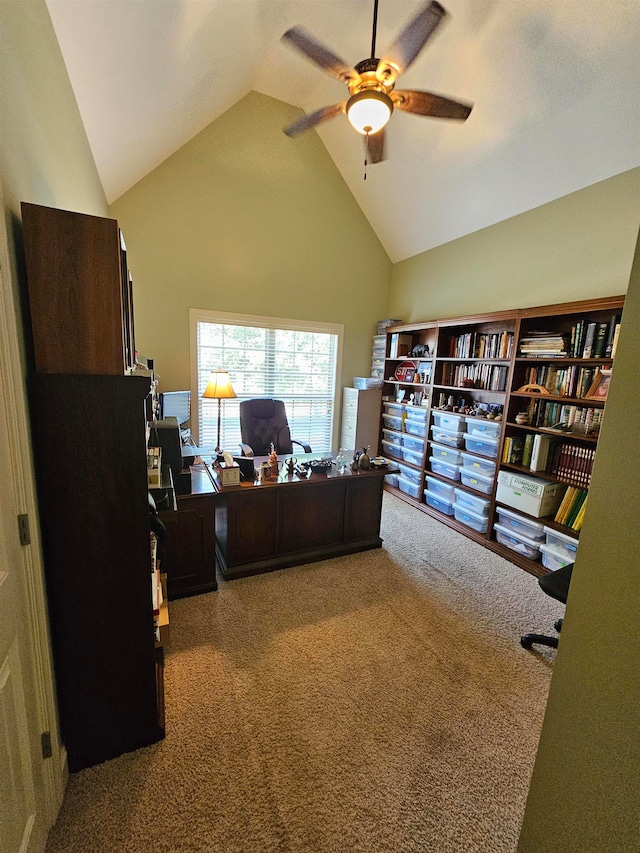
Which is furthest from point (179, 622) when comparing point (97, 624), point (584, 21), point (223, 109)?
point (223, 109)

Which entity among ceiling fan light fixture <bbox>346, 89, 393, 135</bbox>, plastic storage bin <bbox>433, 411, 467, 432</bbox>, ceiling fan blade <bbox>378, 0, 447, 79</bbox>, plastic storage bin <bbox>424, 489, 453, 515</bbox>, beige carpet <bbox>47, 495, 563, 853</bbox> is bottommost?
beige carpet <bbox>47, 495, 563, 853</bbox>

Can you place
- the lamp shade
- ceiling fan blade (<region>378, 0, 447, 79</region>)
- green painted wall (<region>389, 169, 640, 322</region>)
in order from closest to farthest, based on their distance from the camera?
ceiling fan blade (<region>378, 0, 447, 79</region>)
green painted wall (<region>389, 169, 640, 322</region>)
the lamp shade

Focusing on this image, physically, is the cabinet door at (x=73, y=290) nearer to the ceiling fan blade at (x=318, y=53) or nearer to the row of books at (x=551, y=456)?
the ceiling fan blade at (x=318, y=53)

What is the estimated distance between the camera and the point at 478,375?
339 cm

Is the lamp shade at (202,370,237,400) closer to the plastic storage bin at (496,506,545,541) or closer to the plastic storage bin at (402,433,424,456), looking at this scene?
the plastic storage bin at (402,433,424,456)

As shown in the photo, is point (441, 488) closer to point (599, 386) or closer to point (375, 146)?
point (599, 386)

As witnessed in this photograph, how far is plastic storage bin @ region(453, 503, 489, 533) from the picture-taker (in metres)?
3.17

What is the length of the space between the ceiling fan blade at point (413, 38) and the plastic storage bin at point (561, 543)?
3.05 meters

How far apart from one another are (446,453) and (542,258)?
1.92m

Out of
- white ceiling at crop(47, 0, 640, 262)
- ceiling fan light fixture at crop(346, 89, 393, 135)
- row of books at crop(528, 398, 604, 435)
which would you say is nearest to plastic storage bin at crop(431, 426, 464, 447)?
row of books at crop(528, 398, 604, 435)

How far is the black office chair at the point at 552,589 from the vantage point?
64.1 inches

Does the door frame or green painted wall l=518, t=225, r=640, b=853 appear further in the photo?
the door frame

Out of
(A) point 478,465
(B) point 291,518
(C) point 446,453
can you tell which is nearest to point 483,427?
(A) point 478,465

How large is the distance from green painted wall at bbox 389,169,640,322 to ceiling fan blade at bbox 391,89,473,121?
1.37 metres
